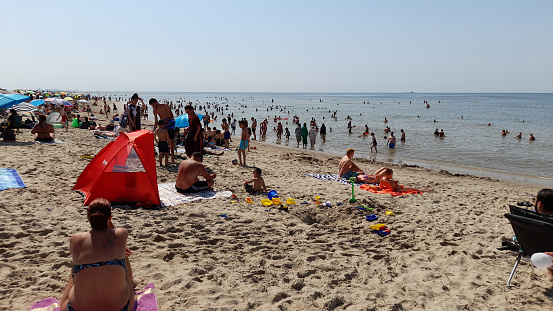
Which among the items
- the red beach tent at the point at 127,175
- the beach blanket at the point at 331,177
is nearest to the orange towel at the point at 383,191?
the beach blanket at the point at 331,177

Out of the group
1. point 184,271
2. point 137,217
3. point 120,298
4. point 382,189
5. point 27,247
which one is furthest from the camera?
point 382,189

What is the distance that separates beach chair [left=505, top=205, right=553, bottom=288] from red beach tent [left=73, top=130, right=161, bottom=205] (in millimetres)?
5202

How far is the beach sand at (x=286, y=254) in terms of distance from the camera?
138 inches

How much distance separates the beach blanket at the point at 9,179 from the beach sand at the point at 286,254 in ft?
0.52

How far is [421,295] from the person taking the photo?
12.1 feet

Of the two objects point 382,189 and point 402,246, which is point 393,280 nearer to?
point 402,246

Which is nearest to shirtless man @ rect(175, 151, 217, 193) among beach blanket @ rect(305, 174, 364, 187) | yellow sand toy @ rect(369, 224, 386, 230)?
yellow sand toy @ rect(369, 224, 386, 230)

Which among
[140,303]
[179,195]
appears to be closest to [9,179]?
[179,195]

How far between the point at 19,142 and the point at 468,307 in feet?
41.1

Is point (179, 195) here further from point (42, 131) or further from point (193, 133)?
point (42, 131)

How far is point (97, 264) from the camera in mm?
2635

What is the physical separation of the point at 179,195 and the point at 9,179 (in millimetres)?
3173

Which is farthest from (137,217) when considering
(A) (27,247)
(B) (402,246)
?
(B) (402,246)

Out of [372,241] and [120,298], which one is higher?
[120,298]
